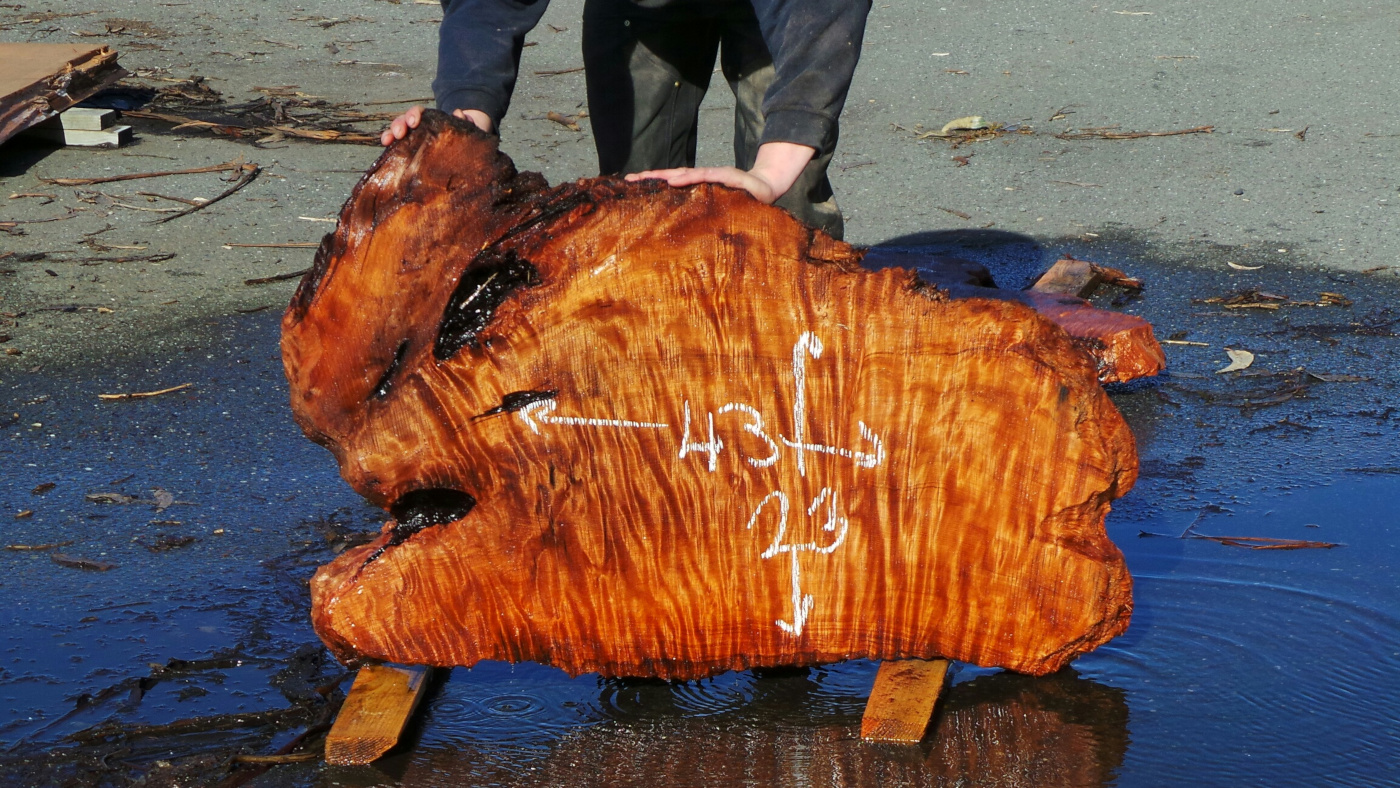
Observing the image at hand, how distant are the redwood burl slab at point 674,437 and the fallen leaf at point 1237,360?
182 cm

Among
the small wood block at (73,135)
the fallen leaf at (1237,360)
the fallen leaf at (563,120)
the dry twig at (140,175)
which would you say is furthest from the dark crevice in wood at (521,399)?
the small wood block at (73,135)

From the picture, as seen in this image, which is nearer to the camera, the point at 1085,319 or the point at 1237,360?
the point at 1085,319

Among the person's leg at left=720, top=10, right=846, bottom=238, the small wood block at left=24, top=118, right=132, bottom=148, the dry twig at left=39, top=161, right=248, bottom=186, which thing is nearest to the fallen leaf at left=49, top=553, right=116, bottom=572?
the person's leg at left=720, top=10, right=846, bottom=238

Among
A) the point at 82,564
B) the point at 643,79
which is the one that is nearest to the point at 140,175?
the point at 643,79

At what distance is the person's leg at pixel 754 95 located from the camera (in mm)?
3365

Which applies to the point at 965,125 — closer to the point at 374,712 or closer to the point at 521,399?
the point at 521,399

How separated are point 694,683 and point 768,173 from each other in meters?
0.98

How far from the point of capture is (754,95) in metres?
3.46

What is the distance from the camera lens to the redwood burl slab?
7.11 ft

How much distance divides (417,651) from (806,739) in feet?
2.33

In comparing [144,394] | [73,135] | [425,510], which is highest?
[73,135]

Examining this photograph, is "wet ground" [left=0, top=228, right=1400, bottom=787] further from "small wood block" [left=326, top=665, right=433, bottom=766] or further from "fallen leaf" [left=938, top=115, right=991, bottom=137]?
"fallen leaf" [left=938, top=115, right=991, bottom=137]

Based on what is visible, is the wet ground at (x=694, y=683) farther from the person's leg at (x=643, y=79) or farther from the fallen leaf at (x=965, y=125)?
the fallen leaf at (x=965, y=125)

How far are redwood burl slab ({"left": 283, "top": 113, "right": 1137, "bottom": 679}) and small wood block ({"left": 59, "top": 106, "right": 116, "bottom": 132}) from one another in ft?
14.3
